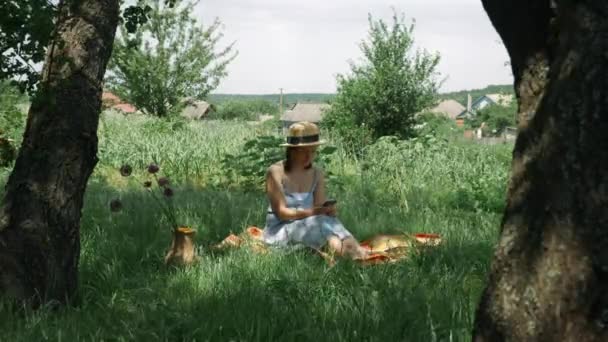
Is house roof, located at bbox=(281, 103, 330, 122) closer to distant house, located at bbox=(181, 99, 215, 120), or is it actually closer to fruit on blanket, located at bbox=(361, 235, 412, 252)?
distant house, located at bbox=(181, 99, 215, 120)

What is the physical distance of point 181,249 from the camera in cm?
445

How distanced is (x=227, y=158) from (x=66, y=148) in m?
6.99

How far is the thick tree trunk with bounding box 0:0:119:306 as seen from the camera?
11.6ft

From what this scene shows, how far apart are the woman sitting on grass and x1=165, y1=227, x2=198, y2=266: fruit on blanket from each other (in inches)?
26.4

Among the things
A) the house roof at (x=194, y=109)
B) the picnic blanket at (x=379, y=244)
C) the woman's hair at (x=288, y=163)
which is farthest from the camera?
the house roof at (x=194, y=109)

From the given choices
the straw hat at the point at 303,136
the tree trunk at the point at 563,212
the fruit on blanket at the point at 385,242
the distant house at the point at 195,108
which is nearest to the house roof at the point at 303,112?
the distant house at the point at 195,108

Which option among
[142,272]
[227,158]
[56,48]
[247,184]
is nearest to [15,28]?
[56,48]

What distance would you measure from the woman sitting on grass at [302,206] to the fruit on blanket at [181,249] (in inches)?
26.4

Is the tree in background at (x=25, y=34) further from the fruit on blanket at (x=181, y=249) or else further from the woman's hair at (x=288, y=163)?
the woman's hair at (x=288, y=163)

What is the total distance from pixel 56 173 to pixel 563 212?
8.62ft

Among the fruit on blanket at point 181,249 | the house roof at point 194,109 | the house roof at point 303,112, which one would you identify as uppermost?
the fruit on blanket at point 181,249

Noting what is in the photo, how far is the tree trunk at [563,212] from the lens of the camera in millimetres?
1733

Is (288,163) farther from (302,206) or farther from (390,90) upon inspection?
(390,90)

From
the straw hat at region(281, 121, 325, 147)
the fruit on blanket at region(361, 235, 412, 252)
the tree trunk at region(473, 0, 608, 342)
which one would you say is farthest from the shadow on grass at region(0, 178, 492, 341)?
the straw hat at region(281, 121, 325, 147)
